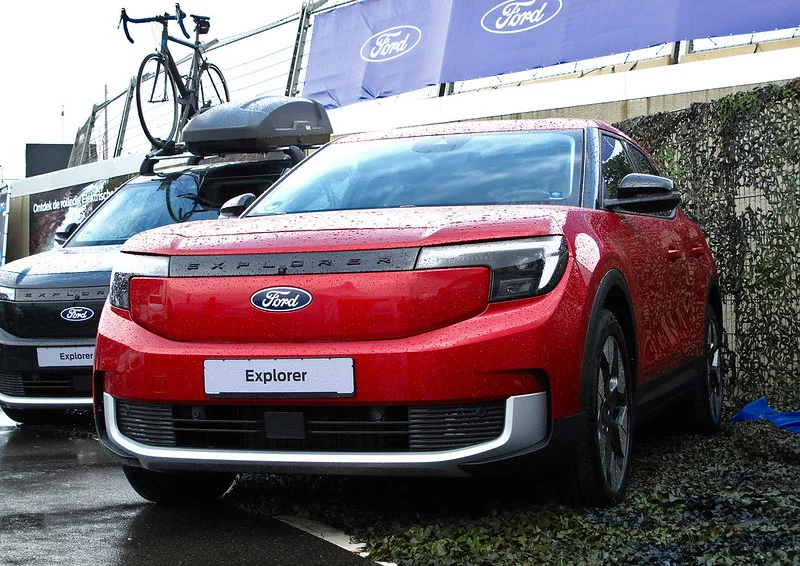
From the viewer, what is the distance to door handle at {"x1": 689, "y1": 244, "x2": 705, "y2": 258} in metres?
6.44

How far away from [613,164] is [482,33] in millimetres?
7862

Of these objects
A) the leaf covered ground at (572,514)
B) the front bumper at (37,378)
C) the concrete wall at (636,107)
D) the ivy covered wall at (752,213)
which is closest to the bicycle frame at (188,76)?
the concrete wall at (636,107)

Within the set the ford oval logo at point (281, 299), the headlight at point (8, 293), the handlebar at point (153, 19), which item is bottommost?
the headlight at point (8, 293)

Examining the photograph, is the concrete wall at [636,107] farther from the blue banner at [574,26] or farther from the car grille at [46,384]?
the car grille at [46,384]

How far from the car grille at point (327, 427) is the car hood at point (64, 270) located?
315 cm

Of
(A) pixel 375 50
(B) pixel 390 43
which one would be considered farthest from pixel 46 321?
(A) pixel 375 50

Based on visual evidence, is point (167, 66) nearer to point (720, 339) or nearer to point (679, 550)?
point (720, 339)

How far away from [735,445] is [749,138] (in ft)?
6.56

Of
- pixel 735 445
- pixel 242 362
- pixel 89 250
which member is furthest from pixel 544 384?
pixel 89 250

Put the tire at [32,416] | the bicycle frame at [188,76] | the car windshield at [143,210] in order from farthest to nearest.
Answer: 1. the bicycle frame at [188,76]
2. the car windshield at [143,210]
3. the tire at [32,416]

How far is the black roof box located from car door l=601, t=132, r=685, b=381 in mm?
3724

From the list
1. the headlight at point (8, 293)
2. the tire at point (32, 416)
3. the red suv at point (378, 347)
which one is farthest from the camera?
the tire at point (32, 416)

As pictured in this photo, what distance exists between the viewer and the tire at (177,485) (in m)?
4.99

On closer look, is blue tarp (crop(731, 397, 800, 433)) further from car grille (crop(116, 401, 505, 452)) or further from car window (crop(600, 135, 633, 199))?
car grille (crop(116, 401, 505, 452))
